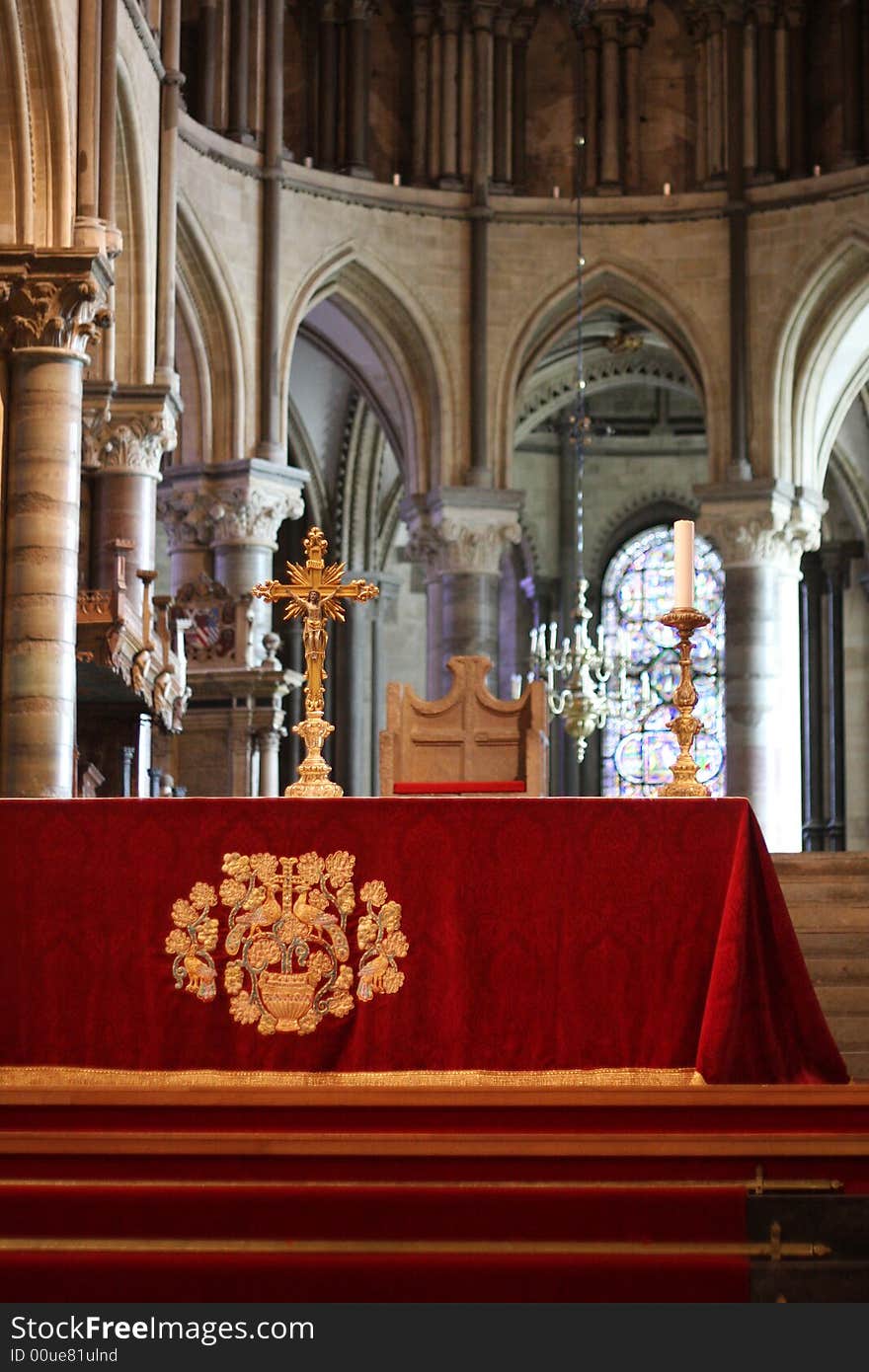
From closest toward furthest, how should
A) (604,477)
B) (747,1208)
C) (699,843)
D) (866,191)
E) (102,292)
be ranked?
(747,1208)
(699,843)
(102,292)
(866,191)
(604,477)

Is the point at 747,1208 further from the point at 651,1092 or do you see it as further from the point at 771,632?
the point at 771,632

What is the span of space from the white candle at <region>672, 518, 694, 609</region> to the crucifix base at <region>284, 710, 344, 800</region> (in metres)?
1.07

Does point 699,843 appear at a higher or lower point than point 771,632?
lower

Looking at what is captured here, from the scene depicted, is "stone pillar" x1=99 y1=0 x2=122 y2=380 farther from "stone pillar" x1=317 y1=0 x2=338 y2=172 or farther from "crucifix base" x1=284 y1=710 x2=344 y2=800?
"crucifix base" x1=284 y1=710 x2=344 y2=800

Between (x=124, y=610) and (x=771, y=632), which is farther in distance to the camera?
(x=771, y=632)

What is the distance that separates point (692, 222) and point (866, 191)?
5.91 ft

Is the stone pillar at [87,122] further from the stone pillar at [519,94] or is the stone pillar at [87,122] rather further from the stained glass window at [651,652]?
the stained glass window at [651,652]

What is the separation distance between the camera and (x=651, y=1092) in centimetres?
570

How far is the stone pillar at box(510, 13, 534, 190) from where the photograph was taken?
2333cm

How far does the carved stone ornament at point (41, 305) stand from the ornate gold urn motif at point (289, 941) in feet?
26.2

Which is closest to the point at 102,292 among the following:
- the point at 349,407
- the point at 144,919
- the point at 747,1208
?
the point at 144,919

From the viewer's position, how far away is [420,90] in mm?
23188

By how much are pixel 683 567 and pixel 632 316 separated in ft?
56.3

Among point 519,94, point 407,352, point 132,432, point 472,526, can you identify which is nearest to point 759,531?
point 472,526
